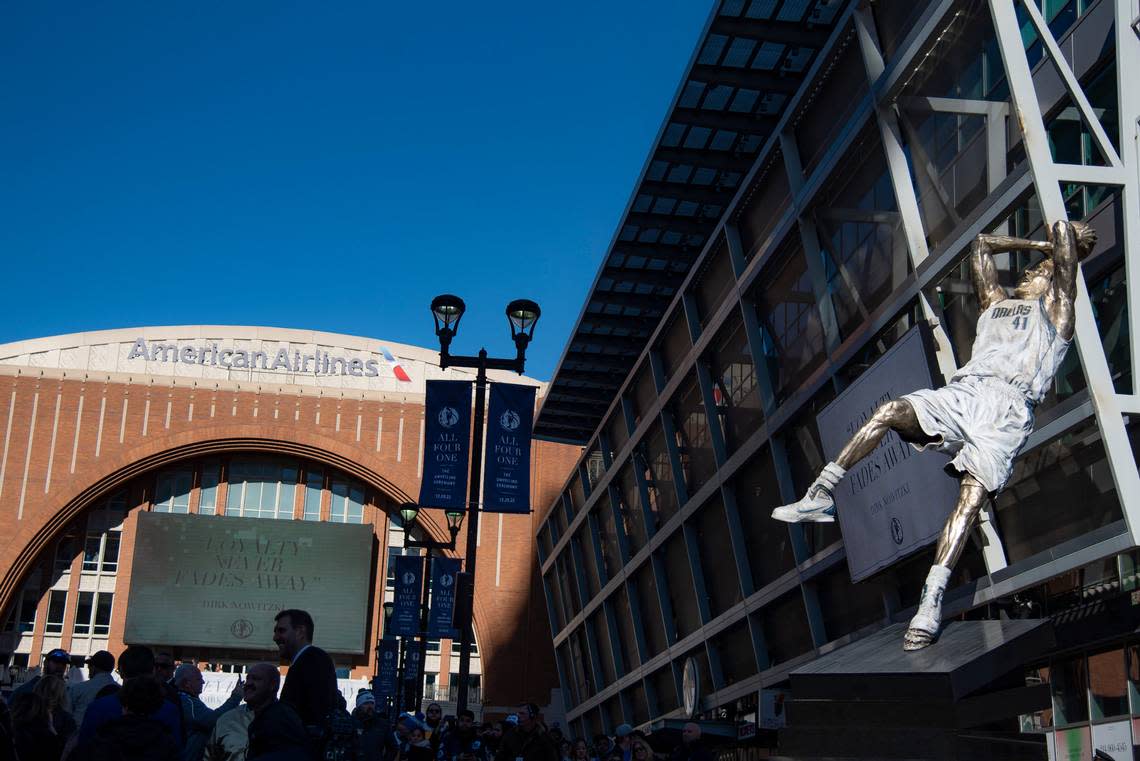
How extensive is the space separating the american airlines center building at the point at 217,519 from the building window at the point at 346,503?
100 millimetres

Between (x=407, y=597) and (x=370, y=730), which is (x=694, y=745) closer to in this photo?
(x=370, y=730)

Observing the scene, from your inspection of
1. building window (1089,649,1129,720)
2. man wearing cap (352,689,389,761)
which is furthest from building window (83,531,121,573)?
building window (1089,649,1129,720)

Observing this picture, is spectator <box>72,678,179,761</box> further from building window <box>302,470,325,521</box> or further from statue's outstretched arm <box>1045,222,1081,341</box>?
building window <box>302,470,325,521</box>

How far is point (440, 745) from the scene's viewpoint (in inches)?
715

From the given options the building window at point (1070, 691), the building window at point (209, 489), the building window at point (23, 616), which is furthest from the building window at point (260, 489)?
the building window at point (1070, 691)

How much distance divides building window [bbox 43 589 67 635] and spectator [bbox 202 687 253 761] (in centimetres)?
5603

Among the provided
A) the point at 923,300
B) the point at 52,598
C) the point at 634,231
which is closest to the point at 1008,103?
the point at 923,300

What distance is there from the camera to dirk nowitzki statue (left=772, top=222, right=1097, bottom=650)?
8680mm

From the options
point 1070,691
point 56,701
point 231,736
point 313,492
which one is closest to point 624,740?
point 1070,691

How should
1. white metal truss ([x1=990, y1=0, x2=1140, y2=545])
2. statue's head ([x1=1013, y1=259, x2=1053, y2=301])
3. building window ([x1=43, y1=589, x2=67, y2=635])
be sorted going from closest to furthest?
statue's head ([x1=1013, y1=259, x2=1053, y2=301]), white metal truss ([x1=990, y1=0, x2=1140, y2=545]), building window ([x1=43, y1=589, x2=67, y2=635])

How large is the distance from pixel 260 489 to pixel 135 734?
190 feet

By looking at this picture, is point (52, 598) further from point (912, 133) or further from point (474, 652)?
point (912, 133)

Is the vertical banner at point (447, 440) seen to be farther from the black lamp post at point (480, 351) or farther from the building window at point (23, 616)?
the building window at point (23, 616)

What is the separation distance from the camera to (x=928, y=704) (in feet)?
25.1
